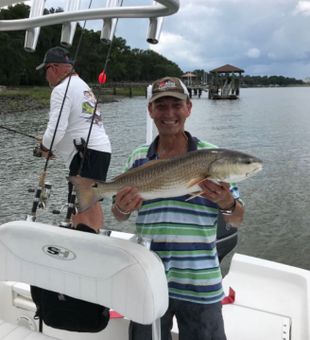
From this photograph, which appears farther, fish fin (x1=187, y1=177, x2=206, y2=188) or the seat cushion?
the seat cushion

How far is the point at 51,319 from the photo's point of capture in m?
2.34

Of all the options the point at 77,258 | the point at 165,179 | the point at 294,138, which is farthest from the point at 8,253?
the point at 294,138

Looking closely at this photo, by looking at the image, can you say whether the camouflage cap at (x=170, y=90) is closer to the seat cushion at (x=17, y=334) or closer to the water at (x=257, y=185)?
the seat cushion at (x=17, y=334)

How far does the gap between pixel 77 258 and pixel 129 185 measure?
42cm

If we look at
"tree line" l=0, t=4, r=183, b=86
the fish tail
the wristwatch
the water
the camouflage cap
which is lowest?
the water

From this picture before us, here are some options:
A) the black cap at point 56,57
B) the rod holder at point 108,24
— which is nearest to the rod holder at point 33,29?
the rod holder at point 108,24

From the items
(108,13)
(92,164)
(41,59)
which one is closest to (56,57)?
(92,164)

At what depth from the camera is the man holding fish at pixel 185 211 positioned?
196 centimetres

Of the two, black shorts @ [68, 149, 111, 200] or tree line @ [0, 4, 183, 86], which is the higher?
tree line @ [0, 4, 183, 86]

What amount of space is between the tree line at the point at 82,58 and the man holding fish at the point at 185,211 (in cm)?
132

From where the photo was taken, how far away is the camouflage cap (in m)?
2.12

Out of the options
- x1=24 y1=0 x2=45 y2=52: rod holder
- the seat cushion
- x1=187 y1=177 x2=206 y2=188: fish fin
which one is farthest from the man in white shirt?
x1=187 y1=177 x2=206 y2=188: fish fin

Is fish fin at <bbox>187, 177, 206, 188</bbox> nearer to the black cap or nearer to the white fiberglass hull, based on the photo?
the white fiberglass hull

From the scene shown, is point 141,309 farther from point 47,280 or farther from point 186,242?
point 47,280
